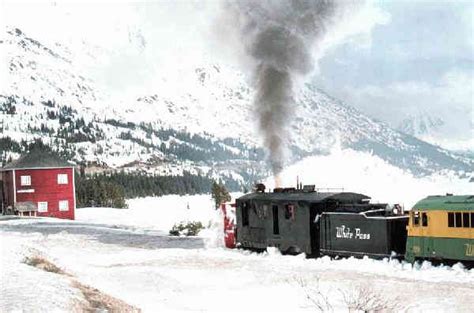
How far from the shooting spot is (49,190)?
69.1 m

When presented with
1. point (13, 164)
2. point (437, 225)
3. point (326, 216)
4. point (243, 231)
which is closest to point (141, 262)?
point (243, 231)

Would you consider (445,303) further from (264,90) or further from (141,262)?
(264,90)

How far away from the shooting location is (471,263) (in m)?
23.1

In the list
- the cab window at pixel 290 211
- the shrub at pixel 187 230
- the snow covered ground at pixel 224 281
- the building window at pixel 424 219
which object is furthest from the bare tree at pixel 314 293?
the shrub at pixel 187 230

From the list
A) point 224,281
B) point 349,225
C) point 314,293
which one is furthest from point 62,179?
point 314,293

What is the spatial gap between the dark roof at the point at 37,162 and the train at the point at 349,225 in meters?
38.8

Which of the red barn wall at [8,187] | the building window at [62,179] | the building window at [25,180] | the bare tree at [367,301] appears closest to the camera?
the bare tree at [367,301]

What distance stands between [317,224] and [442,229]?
656cm

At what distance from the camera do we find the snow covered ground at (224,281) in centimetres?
1758

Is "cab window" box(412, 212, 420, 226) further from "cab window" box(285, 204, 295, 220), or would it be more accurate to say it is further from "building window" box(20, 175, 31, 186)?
"building window" box(20, 175, 31, 186)

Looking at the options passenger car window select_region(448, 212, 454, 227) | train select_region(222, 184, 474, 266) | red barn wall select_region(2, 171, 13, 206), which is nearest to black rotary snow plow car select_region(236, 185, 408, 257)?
train select_region(222, 184, 474, 266)

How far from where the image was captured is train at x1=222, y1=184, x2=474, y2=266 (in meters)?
23.3

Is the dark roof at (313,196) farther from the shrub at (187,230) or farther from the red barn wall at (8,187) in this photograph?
the red barn wall at (8,187)

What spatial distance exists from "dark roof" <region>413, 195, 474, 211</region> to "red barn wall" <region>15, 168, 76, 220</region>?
51.4m
